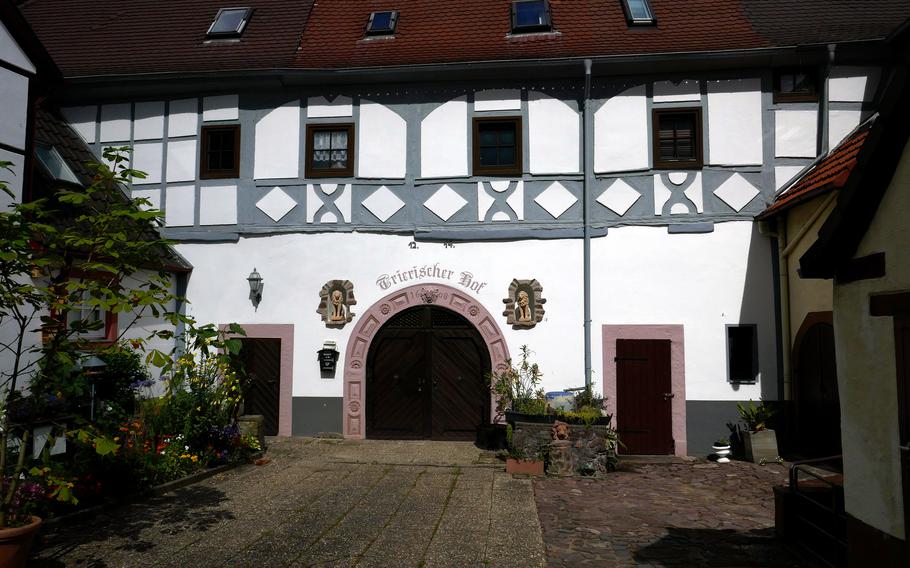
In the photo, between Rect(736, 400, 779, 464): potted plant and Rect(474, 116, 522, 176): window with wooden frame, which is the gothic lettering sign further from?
Rect(736, 400, 779, 464): potted plant

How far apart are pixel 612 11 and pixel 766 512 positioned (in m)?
8.97

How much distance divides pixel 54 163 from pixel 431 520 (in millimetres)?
8640

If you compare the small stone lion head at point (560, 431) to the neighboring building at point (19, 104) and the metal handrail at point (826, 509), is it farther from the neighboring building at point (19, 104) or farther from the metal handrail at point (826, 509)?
the neighboring building at point (19, 104)

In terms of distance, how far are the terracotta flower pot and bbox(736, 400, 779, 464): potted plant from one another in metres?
9.24


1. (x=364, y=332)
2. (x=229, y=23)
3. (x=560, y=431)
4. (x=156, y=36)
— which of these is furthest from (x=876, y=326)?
(x=156, y=36)

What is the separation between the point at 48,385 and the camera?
506 centimetres

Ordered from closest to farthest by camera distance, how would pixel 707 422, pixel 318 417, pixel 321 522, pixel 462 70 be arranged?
1. pixel 321 522
2. pixel 707 422
3. pixel 462 70
4. pixel 318 417

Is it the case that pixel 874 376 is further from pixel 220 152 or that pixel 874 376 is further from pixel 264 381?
pixel 220 152

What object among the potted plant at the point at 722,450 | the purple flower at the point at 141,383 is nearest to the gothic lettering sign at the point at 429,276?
the purple flower at the point at 141,383

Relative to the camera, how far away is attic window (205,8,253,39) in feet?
40.9

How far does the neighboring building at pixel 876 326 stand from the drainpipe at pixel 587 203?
5529mm

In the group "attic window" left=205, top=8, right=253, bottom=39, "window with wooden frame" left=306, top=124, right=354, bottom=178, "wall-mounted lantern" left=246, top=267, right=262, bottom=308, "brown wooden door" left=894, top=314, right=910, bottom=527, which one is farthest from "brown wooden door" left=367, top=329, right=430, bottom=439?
"brown wooden door" left=894, top=314, right=910, bottom=527

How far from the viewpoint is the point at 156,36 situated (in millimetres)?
12719

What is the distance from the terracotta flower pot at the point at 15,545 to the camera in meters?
4.44
